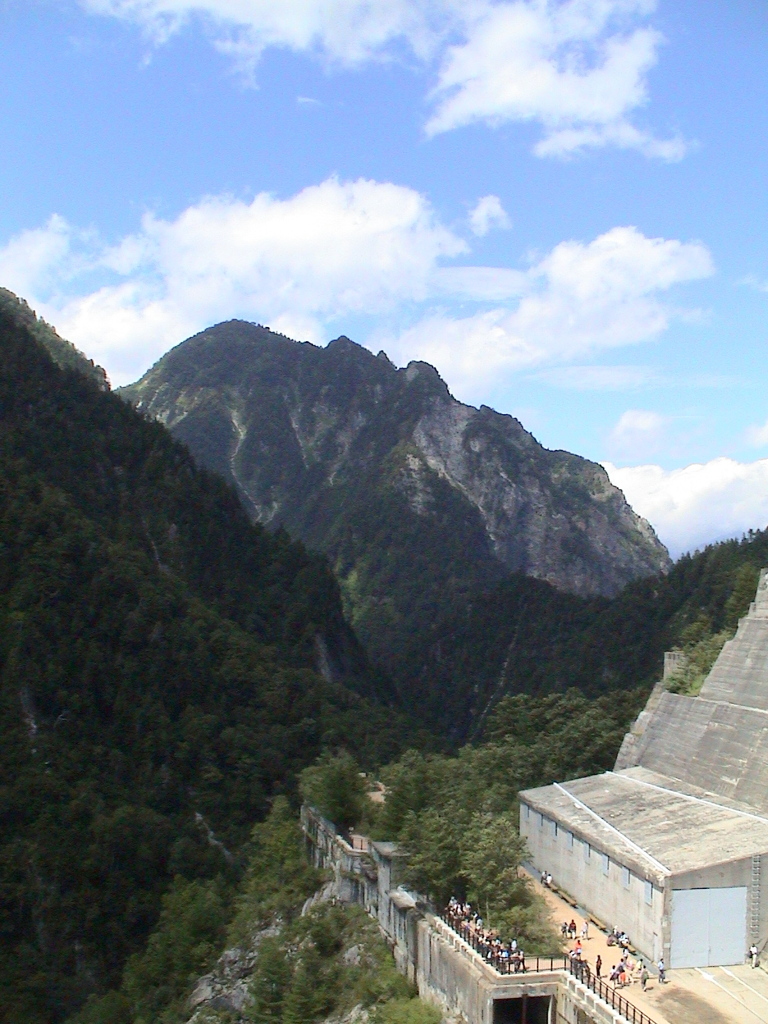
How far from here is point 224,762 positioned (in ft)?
222

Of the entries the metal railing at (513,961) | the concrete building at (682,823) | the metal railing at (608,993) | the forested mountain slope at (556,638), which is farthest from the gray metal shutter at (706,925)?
the forested mountain slope at (556,638)

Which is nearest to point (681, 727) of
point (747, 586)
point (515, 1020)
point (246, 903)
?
point (515, 1020)

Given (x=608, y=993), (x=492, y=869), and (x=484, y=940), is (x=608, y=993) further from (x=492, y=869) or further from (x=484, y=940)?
(x=492, y=869)

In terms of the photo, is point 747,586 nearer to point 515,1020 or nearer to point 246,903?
point 246,903

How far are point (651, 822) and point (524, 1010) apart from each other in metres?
7.85

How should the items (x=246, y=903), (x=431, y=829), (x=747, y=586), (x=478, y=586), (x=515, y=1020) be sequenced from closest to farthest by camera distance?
(x=515, y=1020) → (x=431, y=829) → (x=246, y=903) → (x=747, y=586) → (x=478, y=586)

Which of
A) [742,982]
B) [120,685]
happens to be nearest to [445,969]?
[742,982]

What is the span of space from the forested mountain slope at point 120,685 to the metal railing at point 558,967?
102ft

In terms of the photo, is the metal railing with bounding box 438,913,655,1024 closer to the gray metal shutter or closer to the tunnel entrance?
the tunnel entrance

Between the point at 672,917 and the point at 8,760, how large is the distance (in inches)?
1716

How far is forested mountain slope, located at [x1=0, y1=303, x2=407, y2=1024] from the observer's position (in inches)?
2223

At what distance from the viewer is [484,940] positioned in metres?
28.1

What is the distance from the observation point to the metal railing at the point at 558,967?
24703mm

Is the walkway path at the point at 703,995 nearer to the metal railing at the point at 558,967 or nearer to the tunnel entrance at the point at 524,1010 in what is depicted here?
the metal railing at the point at 558,967
